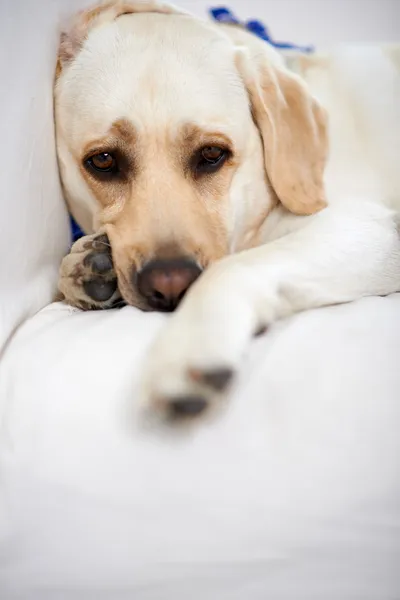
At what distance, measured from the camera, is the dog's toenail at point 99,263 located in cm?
127

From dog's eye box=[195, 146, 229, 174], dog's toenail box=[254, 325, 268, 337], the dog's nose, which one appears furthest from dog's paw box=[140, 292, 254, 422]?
dog's eye box=[195, 146, 229, 174]

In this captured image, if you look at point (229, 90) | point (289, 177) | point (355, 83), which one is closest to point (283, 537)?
point (289, 177)

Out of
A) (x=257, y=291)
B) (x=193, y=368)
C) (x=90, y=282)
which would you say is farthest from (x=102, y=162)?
(x=193, y=368)

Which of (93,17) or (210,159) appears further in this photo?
(93,17)

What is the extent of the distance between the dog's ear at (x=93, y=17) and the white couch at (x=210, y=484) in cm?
89

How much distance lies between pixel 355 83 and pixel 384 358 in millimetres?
979

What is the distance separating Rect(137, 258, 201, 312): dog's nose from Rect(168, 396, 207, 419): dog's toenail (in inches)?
14.3

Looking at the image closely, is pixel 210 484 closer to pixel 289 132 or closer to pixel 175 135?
pixel 175 135

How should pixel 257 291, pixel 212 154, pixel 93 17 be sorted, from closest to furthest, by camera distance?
pixel 257 291 → pixel 212 154 → pixel 93 17

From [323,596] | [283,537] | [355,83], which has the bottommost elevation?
[323,596]

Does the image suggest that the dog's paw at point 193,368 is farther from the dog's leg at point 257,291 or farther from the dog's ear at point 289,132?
the dog's ear at point 289,132

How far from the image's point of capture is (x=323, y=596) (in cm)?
91

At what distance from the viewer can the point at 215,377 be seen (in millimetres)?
813

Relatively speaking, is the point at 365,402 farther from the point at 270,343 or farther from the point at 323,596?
the point at 323,596
